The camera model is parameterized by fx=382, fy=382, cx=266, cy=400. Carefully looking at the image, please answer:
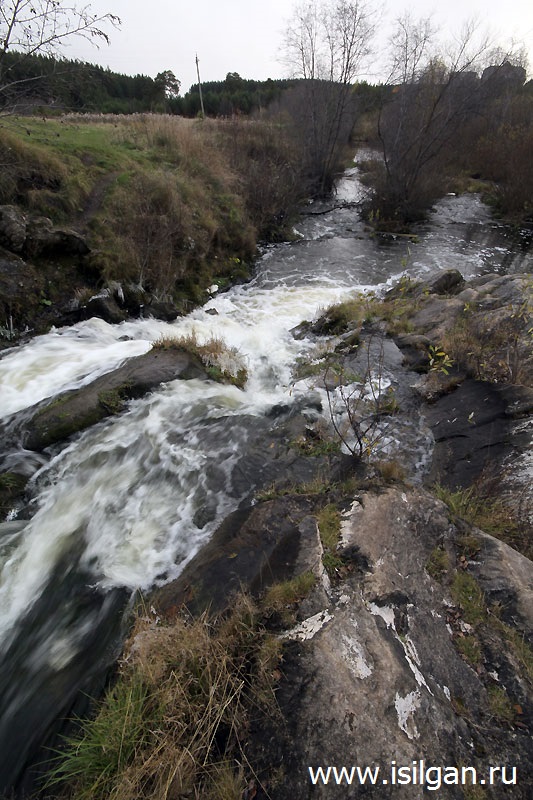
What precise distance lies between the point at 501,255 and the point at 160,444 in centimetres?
1597

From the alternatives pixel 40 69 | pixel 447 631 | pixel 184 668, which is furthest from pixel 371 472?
pixel 40 69

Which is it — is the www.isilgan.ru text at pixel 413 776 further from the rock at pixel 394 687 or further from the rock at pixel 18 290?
the rock at pixel 18 290

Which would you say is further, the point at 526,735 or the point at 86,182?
the point at 86,182

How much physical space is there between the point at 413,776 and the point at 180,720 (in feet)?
4.00

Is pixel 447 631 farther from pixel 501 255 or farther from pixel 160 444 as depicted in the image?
pixel 501 255

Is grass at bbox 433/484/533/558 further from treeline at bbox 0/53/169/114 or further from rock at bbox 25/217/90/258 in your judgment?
rock at bbox 25/217/90/258

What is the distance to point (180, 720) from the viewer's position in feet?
6.95

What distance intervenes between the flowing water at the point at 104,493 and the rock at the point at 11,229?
2.10 meters

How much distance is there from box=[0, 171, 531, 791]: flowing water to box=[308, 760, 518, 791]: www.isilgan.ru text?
6.38 ft

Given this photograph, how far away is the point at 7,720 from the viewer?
2850 mm

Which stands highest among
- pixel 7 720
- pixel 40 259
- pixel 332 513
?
pixel 40 259

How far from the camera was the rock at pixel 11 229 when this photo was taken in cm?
787

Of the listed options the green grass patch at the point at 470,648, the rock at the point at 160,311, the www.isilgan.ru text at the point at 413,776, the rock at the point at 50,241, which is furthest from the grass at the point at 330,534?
the rock at the point at 50,241

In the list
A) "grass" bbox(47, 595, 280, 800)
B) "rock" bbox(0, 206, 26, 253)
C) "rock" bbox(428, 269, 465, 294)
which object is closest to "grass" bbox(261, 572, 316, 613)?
"grass" bbox(47, 595, 280, 800)
